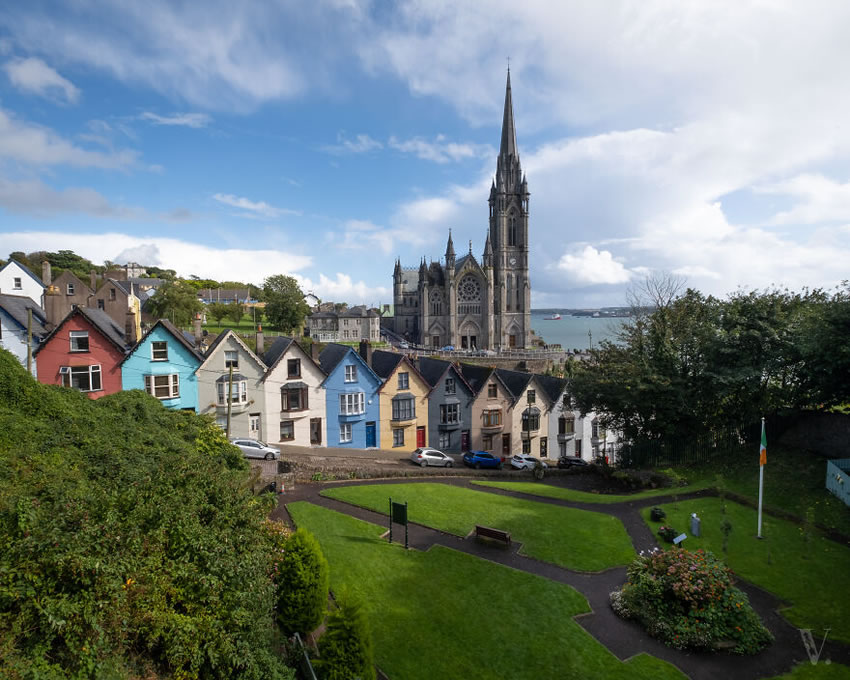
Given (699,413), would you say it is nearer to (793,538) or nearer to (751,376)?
(751,376)

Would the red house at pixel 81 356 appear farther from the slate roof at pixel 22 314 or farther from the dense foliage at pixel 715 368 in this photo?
the dense foliage at pixel 715 368

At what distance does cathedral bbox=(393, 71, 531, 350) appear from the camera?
348ft

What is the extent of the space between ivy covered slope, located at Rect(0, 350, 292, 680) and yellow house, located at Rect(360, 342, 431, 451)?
2583 centimetres

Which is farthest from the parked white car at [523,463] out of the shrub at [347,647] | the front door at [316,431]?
the shrub at [347,647]

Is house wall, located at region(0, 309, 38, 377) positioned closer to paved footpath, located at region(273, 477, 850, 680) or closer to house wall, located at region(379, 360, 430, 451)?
paved footpath, located at region(273, 477, 850, 680)

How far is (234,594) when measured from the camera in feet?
30.1

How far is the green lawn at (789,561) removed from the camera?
12698mm

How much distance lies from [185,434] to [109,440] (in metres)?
4.80

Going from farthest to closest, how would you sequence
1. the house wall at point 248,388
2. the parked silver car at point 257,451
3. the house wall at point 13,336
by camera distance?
1. the house wall at point 248,388
2. the house wall at point 13,336
3. the parked silver car at point 257,451

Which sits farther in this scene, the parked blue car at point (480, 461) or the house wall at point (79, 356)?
the parked blue car at point (480, 461)

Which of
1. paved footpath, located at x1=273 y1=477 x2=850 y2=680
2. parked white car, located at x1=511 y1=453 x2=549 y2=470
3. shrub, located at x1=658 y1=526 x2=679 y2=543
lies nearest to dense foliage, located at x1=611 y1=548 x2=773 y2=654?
paved footpath, located at x1=273 y1=477 x2=850 y2=680

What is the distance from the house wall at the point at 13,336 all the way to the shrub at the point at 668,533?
3562cm

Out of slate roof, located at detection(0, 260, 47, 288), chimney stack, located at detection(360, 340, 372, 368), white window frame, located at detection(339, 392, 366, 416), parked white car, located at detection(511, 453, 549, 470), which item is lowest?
parked white car, located at detection(511, 453, 549, 470)

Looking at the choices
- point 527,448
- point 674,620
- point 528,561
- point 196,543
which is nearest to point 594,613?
point 674,620
